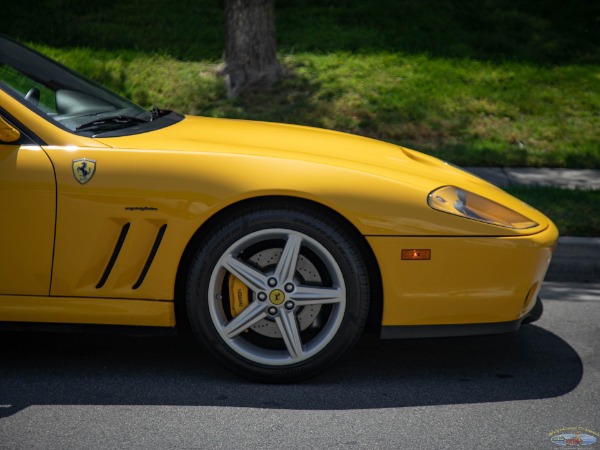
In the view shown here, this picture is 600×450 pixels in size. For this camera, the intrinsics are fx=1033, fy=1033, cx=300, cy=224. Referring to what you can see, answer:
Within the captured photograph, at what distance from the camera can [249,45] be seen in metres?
10.4

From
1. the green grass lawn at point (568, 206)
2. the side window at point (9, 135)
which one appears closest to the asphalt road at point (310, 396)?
the side window at point (9, 135)

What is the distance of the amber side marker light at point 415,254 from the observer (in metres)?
4.16

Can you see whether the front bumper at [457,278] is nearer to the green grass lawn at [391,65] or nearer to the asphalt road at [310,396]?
the asphalt road at [310,396]

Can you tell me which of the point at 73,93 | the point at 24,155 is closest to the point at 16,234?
the point at 24,155

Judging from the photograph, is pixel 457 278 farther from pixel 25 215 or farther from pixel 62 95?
pixel 62 95

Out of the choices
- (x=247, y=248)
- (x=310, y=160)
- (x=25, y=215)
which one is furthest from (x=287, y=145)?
(x=25, y=215)

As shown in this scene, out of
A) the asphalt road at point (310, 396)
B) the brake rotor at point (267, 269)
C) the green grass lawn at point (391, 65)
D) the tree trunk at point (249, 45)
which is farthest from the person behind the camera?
the tree trunk at point (249, 45)

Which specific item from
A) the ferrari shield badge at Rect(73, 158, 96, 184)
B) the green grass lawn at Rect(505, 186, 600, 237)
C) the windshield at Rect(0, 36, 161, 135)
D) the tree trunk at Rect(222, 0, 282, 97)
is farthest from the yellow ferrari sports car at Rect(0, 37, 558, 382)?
the tree trunk at Rect(222, 0, 282, 97)

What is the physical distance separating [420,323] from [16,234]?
169 centimetres

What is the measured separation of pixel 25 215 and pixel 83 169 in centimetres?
30

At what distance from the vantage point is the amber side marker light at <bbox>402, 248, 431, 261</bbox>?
4.16 m

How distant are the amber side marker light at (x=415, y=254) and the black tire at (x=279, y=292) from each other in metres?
0.17

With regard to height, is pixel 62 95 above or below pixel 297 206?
→ above

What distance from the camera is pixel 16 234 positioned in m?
4.18
